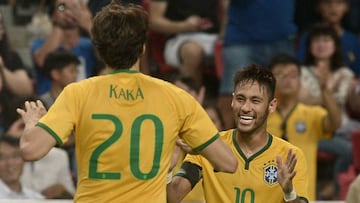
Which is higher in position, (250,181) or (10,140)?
(250,181)

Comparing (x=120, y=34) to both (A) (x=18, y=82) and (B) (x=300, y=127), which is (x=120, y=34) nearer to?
(B) (x=300, y=127)

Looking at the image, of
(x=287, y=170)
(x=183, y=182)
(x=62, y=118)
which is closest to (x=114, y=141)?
(x=62, y=118)

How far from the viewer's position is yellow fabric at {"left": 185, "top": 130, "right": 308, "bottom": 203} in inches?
229

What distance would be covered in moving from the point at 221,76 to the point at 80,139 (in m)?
5.15

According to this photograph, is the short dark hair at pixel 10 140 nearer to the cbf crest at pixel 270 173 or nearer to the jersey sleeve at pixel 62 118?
the cbf crest at pixel 270 173

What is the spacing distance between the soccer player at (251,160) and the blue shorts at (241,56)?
3.93m

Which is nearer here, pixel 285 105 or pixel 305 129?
pixel 305 129

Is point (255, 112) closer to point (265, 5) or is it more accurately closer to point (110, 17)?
point (110, 17)

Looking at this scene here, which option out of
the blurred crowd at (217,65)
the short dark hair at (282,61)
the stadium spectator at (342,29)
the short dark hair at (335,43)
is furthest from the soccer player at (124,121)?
the stadium spectator at (342,29)

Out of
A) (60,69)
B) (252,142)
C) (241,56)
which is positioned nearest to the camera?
(252,142)

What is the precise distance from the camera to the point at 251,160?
19.5ft

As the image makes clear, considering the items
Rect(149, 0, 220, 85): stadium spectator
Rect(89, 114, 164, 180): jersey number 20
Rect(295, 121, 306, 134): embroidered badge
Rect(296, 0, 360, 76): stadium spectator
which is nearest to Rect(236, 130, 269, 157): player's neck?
Rect(89, 114, 164, 180): jersey number 20

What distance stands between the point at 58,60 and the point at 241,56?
163 centimetres

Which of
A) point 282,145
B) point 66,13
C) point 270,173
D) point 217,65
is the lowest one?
point 217,65
